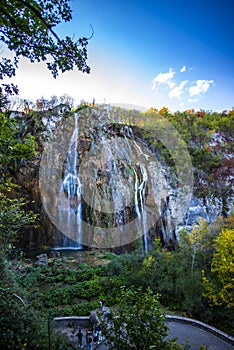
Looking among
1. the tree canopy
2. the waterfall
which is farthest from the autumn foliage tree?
the waterfall

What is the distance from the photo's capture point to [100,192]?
891 inches

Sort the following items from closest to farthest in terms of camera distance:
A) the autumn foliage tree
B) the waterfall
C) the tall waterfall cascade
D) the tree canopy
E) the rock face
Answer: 1. the tree canopy
2. the autumn foliage tree
3. the rock face
4. the tall waterfall cascade
5. the waterfall

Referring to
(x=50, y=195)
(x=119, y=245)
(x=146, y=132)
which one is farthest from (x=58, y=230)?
(x=146, y=132)

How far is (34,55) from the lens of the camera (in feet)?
13.1

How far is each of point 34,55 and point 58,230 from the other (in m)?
20.1

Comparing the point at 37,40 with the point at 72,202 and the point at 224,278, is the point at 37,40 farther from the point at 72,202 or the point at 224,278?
the point at 72,202

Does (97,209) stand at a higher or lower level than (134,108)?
lower

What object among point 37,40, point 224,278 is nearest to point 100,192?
point 224,278

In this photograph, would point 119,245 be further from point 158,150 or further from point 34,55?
point 34,55

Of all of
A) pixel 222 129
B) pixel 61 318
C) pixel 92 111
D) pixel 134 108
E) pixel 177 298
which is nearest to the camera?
pixel 61 318

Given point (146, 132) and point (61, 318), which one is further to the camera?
point (146, 132)

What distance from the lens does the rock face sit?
69.1 ft

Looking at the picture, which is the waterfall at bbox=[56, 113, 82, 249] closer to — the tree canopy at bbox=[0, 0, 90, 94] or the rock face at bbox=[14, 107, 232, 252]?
the rock face at bbox=[14, 107, 232, 252]

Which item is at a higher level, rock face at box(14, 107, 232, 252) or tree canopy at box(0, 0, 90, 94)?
tree canopy at box(0, 0, 90, 94)
